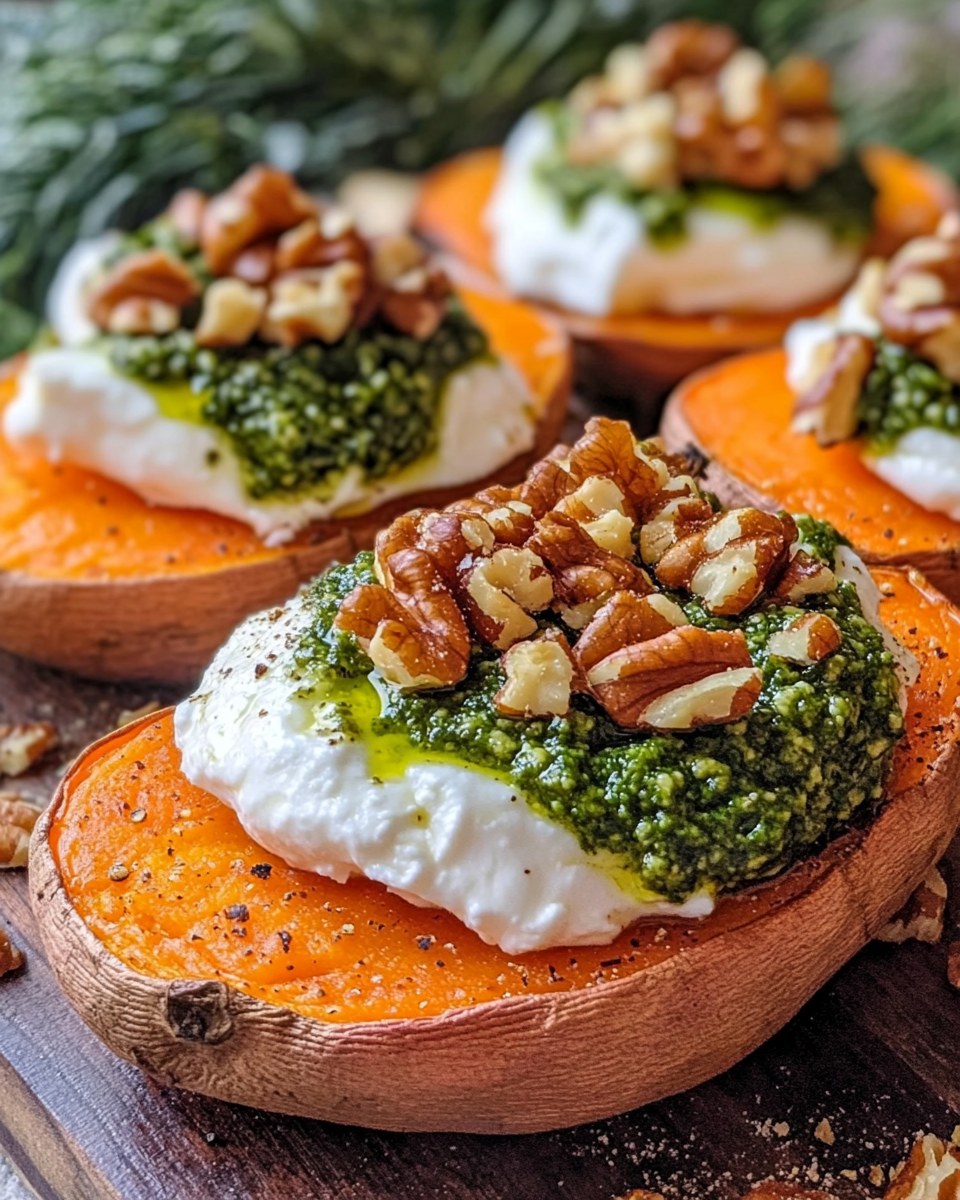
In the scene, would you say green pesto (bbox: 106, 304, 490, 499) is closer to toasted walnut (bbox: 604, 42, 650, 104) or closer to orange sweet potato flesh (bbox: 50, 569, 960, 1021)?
orange sweet potato flesh (bbox: 50, 569, 960, 1021)

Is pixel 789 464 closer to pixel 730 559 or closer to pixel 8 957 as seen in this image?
pixel 730 559

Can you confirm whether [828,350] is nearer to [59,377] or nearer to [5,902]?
A: [59,377]

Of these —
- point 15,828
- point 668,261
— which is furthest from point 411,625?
point 668,261

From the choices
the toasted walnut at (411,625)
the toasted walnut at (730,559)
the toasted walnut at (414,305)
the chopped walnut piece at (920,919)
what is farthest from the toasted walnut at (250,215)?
the chopped walnut piece at (920,919)

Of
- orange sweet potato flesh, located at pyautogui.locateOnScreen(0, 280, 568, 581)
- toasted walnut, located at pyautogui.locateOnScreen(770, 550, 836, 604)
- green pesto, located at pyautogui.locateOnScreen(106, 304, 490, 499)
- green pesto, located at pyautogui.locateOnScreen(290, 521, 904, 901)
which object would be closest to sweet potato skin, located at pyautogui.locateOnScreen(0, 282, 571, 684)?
orange sweet potato flesh, located at pyautogui.locateOnScreen(0, 280, 568, 581)

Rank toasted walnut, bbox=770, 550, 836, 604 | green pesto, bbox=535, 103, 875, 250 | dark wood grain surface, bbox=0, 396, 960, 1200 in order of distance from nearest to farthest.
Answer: dark wood grain surface, bbox=0, 396, 960, 1200, toasted walnut, bbox=770, 550, 836, 604, green pesto, bbox=535, 103, 875, 250

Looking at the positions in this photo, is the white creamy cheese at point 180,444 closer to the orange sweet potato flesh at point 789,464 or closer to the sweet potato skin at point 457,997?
the orange sweet potato flesh at point 789,464
